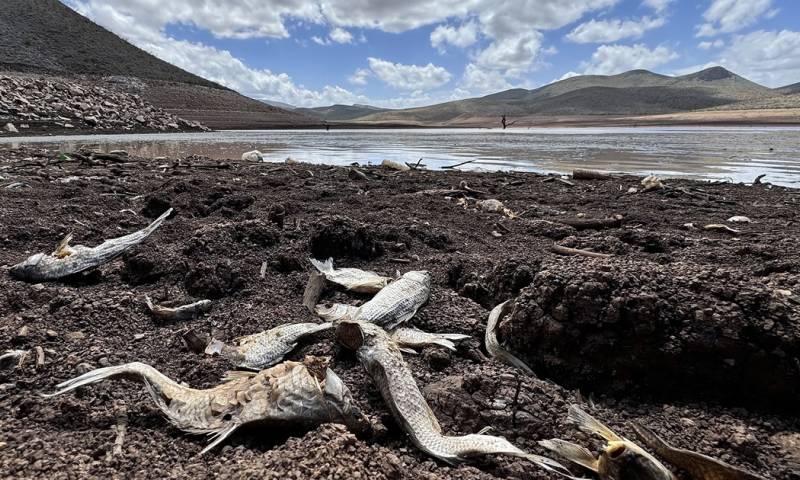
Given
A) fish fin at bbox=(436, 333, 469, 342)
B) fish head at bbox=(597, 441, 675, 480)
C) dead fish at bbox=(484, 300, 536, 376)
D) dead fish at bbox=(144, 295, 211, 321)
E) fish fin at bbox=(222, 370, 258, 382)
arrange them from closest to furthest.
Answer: fish head at bbox=(597, 441, 675, 480) < fish fin at bbox=(222, 370, 258, 382) < dead fish at bbox=(484, 300, 536, 376) < fish fin at bbox=(436, 333, 469, 342) < dead fish at bbox=(144, 295, 211, 321)

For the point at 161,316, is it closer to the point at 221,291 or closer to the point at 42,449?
the point at 221,291

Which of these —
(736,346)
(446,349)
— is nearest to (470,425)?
(446,349)

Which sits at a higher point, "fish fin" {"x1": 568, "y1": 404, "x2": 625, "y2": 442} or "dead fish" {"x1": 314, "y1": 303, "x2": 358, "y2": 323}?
"fish fin" {"x1": 568, "y1": 404, "x2": 625, "y2": 442}

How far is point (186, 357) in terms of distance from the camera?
237 centimetres

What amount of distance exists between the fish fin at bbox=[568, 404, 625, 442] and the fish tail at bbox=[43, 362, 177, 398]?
1.65 m

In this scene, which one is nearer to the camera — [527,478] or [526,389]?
[527,478]

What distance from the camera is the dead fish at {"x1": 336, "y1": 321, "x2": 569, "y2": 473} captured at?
1649 millimetres

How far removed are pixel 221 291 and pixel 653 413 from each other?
2548mm

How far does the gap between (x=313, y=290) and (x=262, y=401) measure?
1292mm

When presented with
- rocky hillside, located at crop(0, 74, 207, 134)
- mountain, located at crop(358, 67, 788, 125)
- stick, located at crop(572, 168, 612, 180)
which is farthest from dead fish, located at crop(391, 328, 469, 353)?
mountain, located at crop(358, 67, 788, 125)

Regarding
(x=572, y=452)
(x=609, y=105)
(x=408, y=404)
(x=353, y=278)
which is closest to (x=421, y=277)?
(x=353, y=278)

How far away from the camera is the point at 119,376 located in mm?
2068

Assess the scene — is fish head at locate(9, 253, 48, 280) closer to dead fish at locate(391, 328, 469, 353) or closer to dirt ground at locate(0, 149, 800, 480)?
dirt ground at locate(0, 149, 800, 480)

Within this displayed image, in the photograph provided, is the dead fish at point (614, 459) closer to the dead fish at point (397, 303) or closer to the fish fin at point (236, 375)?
the dead fish at point (397, 303)
